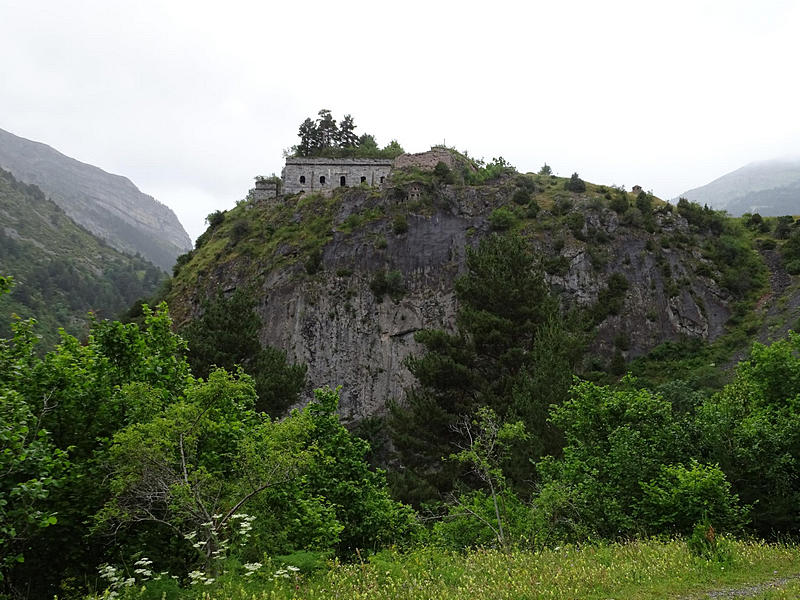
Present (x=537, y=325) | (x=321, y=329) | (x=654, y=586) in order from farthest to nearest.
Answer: (x=321, y=329)
(x=537, y=325)
(x=654, y=586)

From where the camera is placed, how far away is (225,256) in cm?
6041

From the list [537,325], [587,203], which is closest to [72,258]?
[587,203]

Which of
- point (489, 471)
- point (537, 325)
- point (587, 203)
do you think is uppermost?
point (587, 203)

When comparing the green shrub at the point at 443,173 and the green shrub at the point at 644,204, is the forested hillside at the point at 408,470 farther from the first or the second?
the green shrub at the point at 443,173

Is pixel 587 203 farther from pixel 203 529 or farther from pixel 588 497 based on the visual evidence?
pixel 203 529

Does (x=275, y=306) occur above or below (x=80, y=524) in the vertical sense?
above

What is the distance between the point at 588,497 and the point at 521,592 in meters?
7.69

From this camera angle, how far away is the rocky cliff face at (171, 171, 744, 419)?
51.4 meters

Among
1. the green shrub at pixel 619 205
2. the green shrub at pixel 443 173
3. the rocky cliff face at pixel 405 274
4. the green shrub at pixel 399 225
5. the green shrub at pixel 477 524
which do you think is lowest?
the green shrub at pixel 477 524

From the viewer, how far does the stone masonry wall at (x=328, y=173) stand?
67750mm

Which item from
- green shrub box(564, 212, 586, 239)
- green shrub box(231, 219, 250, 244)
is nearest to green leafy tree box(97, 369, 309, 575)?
green shrub box(564, 212, 586, 239)

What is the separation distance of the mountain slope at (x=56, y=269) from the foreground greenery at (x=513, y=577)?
249 ft

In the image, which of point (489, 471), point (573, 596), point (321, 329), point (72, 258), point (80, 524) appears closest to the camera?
point (573, 596)

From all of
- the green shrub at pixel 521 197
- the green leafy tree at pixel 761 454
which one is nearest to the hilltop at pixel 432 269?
the green shrub at pixel 521 197
